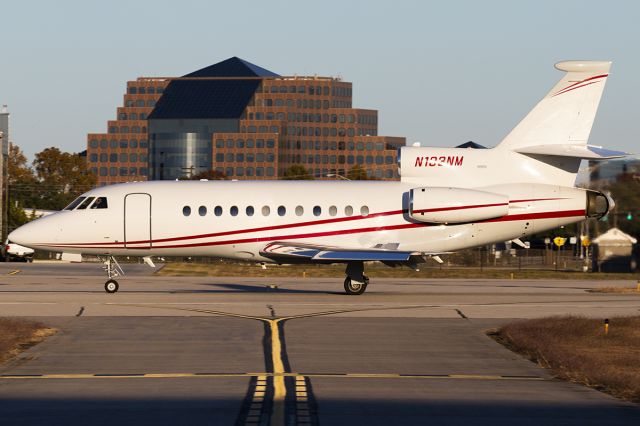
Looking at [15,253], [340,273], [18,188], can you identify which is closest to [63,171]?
[18,188]

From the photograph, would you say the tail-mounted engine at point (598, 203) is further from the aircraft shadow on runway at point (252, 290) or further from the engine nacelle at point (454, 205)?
the aircraft shadow on runway at point (252, 290)

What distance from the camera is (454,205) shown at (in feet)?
126

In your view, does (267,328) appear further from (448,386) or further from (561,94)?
(561,94)

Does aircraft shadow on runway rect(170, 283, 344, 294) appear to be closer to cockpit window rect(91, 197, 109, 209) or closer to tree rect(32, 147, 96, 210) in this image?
cockpit window rect(91, 197, 109, 209)

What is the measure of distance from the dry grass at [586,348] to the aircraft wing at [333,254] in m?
8.30

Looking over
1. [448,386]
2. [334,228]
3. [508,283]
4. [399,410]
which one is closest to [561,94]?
[334,228]

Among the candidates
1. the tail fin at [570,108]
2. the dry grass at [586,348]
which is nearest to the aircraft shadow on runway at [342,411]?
the dry grass at [586,348]

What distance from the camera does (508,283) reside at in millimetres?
50156

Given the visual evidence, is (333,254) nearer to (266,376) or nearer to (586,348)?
(586,348)

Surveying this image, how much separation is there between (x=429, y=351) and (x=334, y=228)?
1640 cm

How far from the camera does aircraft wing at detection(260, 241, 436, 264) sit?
120 ft

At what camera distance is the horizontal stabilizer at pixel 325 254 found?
36.6 metres

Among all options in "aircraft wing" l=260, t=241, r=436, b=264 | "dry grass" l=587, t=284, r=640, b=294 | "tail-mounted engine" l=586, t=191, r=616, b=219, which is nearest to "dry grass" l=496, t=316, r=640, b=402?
"aircraft wing" l=260, t=241, r=436, b=264

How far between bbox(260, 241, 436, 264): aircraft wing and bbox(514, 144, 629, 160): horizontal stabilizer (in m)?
5.36
